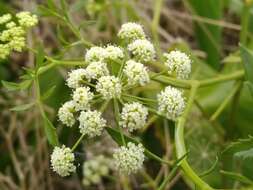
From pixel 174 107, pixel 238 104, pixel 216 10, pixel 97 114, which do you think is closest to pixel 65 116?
pixel 97 114

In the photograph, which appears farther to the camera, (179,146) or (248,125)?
(248,125)

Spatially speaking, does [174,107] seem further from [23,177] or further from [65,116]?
[23,177]

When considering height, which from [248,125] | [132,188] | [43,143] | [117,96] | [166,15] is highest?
[117,96]

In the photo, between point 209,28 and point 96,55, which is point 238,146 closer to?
point 96,55

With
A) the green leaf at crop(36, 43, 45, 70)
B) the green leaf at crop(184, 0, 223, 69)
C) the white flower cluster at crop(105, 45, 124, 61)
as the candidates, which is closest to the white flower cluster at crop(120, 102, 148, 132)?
the white flower cluster at crop(105, 45, 124, 61)

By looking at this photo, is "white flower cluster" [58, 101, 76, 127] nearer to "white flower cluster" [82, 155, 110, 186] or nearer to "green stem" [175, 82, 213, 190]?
"green stem" [175, 82, 213, 190]

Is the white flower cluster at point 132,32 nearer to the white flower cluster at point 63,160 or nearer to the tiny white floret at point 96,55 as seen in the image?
the tiny white floret at point 96,55
